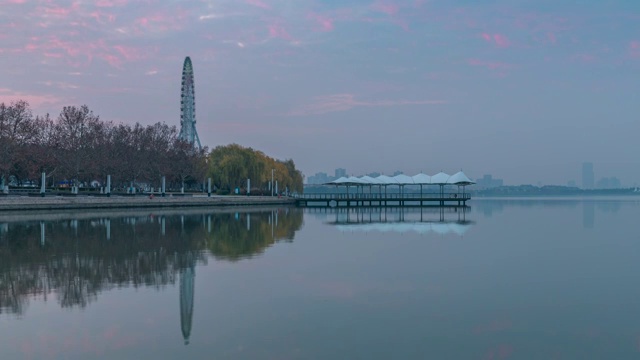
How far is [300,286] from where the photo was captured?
45.7 ft

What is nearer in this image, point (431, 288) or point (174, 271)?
point (431, 288)

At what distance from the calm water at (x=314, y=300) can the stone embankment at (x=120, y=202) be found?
20.0m

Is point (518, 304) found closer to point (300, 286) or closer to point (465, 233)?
point (300, 286)

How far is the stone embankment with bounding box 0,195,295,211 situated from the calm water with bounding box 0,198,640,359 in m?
20.0

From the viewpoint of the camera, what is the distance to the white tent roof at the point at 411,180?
61.2m

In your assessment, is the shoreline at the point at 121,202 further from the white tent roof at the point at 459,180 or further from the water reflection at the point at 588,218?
the water reflection at the point at 588,218

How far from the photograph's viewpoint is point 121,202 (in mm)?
48906

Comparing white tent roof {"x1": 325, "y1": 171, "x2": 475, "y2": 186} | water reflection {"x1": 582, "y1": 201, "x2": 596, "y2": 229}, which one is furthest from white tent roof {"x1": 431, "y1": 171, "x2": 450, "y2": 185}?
water reflection {"x1": 582, "y1": 201, "x2": 596, "y2": 229}

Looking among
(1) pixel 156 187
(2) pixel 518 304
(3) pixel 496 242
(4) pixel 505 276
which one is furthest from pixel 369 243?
(1) pixel 156 187

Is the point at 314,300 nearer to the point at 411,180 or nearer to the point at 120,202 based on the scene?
the point at 120,202

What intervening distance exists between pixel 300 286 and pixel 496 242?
A: 44.6 feet

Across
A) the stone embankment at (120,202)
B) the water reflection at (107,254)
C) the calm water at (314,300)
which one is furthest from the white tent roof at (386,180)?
the calm water at (314,300)

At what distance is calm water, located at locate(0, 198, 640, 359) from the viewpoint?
360 inches

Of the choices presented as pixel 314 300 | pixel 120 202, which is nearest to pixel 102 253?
pixel 314 300
